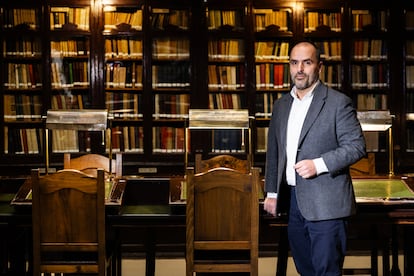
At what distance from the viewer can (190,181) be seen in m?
3.79

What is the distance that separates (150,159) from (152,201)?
2026 millimetres

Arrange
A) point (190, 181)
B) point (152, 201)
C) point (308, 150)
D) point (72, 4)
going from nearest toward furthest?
point (308, 150), point (190, 181), point (152, 201), point (72, 4)

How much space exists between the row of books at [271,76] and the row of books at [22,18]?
2073 mm

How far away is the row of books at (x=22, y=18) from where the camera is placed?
6750 millimetres

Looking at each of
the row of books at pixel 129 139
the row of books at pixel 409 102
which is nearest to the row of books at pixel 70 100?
the row of books at pixel 129 139

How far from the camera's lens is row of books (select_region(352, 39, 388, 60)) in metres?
6.99

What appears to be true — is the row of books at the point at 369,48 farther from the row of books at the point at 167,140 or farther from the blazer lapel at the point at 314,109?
the blazer lapel at the point at 314,109

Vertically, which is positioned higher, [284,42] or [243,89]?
[284,42]

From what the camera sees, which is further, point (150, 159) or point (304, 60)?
point (150, 159)

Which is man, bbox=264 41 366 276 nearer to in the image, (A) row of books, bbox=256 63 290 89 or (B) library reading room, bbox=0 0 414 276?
(B) library reading room, bbox=0 0 414 276

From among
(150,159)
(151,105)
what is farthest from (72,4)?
(150,159)

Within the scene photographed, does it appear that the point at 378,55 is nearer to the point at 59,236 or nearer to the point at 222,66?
the point at 222,66

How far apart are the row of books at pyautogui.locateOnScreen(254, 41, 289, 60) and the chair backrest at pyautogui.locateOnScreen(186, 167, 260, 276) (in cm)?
326

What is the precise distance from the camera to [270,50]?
695 cm
